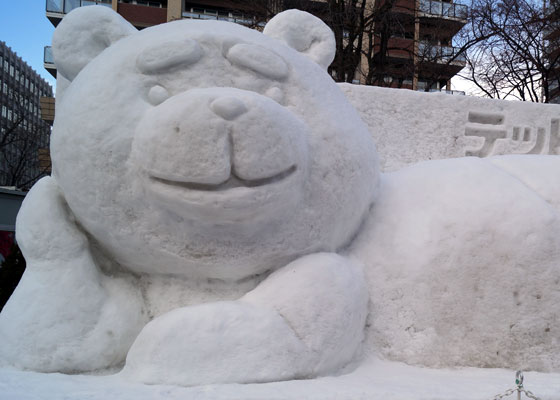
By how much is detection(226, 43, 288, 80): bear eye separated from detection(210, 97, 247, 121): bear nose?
29 cm

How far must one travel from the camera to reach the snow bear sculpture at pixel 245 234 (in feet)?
4.84

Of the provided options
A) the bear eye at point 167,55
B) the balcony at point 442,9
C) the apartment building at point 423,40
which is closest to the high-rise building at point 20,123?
the apartment building at point 423,40

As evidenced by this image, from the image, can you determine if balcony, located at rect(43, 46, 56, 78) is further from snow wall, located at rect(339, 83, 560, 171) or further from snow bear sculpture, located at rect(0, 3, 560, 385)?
snow bear sculpture, located at rect(0, 3, 560, 385)

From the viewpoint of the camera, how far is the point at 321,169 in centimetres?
172

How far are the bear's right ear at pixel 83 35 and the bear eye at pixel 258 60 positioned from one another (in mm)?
544

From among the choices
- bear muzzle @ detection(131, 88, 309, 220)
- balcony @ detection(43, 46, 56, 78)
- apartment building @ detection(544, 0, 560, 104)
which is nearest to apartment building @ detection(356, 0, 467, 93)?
apartment building @ detection(544, 0, 560, 104)

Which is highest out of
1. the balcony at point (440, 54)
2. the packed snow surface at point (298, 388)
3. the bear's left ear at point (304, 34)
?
the balcony at point (440, 54)

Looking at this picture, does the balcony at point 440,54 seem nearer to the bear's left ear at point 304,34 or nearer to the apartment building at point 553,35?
the apartment building at point 553,35

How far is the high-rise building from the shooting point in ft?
39.5

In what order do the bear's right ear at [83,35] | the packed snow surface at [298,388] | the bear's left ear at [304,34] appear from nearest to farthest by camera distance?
1. the packed snow surface at [298,388]
2. the bear's right ear at [83,35]
3. the bear's left ear at [304,34]

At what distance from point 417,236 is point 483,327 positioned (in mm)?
412

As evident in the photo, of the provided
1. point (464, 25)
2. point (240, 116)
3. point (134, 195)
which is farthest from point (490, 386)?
point (464, 25)

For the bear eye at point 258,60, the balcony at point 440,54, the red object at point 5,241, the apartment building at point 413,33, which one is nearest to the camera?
the bear eye at point 258,60

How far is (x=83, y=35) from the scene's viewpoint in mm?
1899
